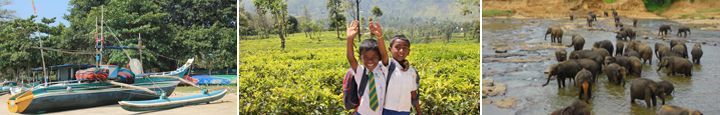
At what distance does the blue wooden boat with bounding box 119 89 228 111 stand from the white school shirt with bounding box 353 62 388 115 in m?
8.52

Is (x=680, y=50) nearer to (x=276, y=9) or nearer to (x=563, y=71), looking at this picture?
(x=563, y=71)

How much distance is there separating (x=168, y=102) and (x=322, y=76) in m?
7.42

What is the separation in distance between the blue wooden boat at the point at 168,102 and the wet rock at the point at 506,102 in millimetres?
6222

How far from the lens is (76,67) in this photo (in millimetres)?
13516

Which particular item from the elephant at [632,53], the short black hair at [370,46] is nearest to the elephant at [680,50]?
the elephant at [632,53]

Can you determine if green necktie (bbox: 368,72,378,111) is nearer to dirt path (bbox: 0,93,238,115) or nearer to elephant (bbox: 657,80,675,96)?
elephant (bbox: 657,80,675,96)

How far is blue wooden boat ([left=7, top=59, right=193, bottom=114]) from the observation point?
456 inches

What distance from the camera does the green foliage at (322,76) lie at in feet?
15.8

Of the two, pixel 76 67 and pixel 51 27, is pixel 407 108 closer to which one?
pixel 76 67

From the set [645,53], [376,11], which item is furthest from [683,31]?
[376,11]

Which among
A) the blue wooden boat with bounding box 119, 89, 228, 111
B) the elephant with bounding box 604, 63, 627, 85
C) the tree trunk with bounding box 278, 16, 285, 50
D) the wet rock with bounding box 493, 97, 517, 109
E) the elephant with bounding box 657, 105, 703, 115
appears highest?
the tree trunk with bounding box 278, 16, 285, 50

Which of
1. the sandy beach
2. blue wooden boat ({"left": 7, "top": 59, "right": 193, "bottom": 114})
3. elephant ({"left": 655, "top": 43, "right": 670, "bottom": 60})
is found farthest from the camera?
the sandy beach

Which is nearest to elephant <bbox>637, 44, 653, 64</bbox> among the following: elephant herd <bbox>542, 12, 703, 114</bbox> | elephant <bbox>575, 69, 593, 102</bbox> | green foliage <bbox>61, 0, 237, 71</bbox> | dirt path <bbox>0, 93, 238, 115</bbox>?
elephant herd <bbox>542, 12, 703, 114</bbox>

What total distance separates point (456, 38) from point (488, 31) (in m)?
12.7
